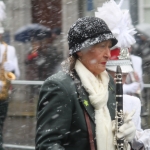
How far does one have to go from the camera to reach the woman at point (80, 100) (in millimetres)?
3859

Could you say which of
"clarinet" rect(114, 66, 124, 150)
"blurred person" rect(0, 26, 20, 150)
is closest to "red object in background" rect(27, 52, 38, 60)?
"blurred person" rect(0, 26, 20, 150)

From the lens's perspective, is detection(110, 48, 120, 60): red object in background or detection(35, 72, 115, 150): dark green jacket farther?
detection(110, 48, 120, 60): red object in background

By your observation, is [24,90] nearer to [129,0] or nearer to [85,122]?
[129,0]

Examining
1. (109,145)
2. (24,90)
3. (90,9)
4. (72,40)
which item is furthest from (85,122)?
(90,9)

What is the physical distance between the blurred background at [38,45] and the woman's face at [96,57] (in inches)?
158

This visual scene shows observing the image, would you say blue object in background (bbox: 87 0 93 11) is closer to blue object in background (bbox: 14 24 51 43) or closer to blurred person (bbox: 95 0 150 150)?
blue object in background (bbox: 14 24 51 43)

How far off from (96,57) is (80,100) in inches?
13.1

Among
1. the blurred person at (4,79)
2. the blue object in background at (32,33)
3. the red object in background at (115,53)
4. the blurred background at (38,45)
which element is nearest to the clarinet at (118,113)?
the red object in background at (115,53)

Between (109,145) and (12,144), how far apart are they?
16.9 ft

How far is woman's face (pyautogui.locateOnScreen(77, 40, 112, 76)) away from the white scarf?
0.05m

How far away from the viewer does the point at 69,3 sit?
11156 millimetres

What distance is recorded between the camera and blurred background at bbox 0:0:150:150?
Answer: 8.68m

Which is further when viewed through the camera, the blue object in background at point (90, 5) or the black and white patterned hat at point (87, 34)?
the blue object in background at point (90, 5)

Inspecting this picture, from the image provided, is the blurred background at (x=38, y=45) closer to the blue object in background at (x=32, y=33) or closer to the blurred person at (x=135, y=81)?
the blue object in background at (x=32, y=33)
